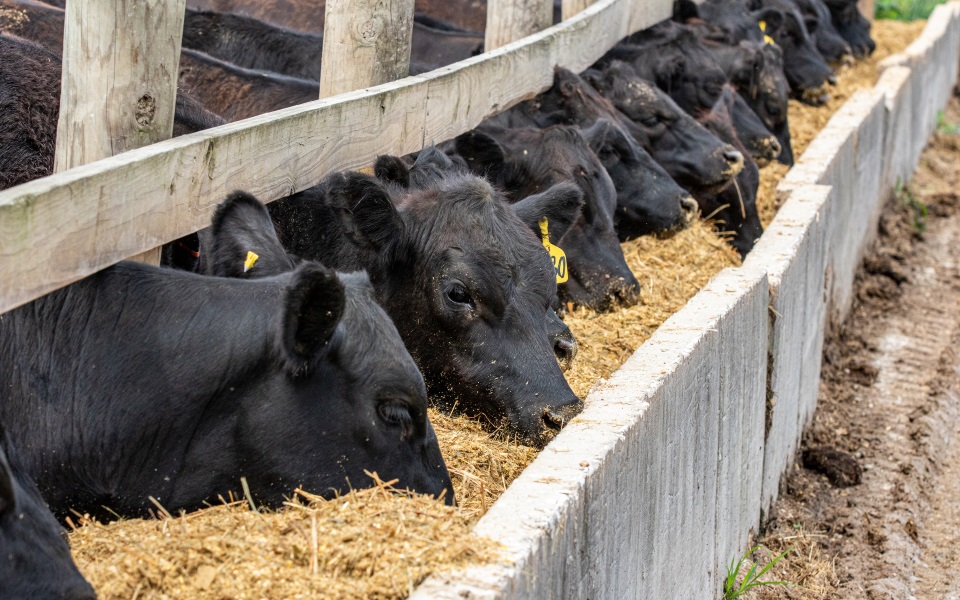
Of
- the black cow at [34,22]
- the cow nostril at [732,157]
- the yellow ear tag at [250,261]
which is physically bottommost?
the cow nostril at [732,157]

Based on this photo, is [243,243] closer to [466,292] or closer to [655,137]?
[466,292]

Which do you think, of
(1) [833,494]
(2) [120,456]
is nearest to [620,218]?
(1) [833,494]

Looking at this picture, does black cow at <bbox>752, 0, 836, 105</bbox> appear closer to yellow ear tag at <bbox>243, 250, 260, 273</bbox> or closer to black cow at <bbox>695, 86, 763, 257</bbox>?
black cow at <bbox>695, 86, 763, 257</bbox>

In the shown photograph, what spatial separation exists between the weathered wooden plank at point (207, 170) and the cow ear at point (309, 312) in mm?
640

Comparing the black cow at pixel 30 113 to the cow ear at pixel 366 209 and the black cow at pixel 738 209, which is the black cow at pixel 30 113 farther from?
the black cow at pixel 738 209

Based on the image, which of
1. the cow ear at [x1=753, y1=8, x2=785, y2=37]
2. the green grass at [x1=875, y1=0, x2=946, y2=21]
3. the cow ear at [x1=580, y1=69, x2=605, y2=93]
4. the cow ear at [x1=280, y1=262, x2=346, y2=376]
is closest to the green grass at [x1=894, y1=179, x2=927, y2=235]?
the cow ear at [x1=753, y1=8, x2=785, y2=37]

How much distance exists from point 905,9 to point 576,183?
2055 centimetres

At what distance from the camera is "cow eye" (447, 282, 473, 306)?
452 centimetres

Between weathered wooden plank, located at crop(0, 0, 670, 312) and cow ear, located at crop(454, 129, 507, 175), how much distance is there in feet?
0.26

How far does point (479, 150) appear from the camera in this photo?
6.25 m

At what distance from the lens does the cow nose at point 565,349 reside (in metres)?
5.03

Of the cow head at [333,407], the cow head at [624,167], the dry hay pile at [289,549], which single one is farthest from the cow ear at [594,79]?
the cow head at [333,407]

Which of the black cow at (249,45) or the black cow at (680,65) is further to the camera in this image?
the black cow at (680,65)

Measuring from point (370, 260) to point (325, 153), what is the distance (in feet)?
1.49
